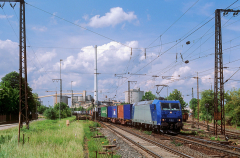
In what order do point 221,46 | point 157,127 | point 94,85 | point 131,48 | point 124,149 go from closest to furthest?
1. point 124,149
2. point 221,46
3. point 157,127
4. point 131,48
5. point 94,85

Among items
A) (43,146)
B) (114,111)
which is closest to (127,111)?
(114,111)

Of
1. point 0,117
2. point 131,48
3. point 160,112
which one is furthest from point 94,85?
point 160,112

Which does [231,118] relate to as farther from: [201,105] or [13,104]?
[13,104]

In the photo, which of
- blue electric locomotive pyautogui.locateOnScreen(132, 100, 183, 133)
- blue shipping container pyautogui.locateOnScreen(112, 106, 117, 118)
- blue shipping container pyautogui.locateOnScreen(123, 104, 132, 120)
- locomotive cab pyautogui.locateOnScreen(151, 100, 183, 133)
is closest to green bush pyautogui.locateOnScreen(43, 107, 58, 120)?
blue shipping container pyautogui.locateOnScreen(112, 106, 117, 118)

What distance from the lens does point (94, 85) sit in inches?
3056

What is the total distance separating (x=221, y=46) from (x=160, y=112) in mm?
8605

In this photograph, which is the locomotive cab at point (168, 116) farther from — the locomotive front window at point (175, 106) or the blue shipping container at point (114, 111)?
the blue shipping container at point (114, 111)

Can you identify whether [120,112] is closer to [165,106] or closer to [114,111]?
[114,111]

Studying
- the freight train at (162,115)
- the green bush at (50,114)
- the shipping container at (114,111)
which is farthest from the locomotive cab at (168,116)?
the green bush at (50,114)

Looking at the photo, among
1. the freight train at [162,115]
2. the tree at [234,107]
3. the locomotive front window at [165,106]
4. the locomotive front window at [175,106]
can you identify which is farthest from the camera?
the tree at [234,107]

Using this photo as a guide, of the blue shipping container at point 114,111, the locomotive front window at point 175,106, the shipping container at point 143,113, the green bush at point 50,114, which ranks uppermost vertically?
the locomotive front window at point 175,106

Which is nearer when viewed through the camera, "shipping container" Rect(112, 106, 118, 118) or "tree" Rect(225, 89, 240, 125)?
"tree" Rect(225, 89, 240, 125)

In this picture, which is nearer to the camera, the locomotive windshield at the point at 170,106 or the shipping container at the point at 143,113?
the locomotive windshield at the point at 170,106

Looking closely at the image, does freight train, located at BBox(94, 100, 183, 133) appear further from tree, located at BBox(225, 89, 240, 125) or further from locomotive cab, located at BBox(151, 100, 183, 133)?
tree, located at BBox(225, 89, 240, 125)
